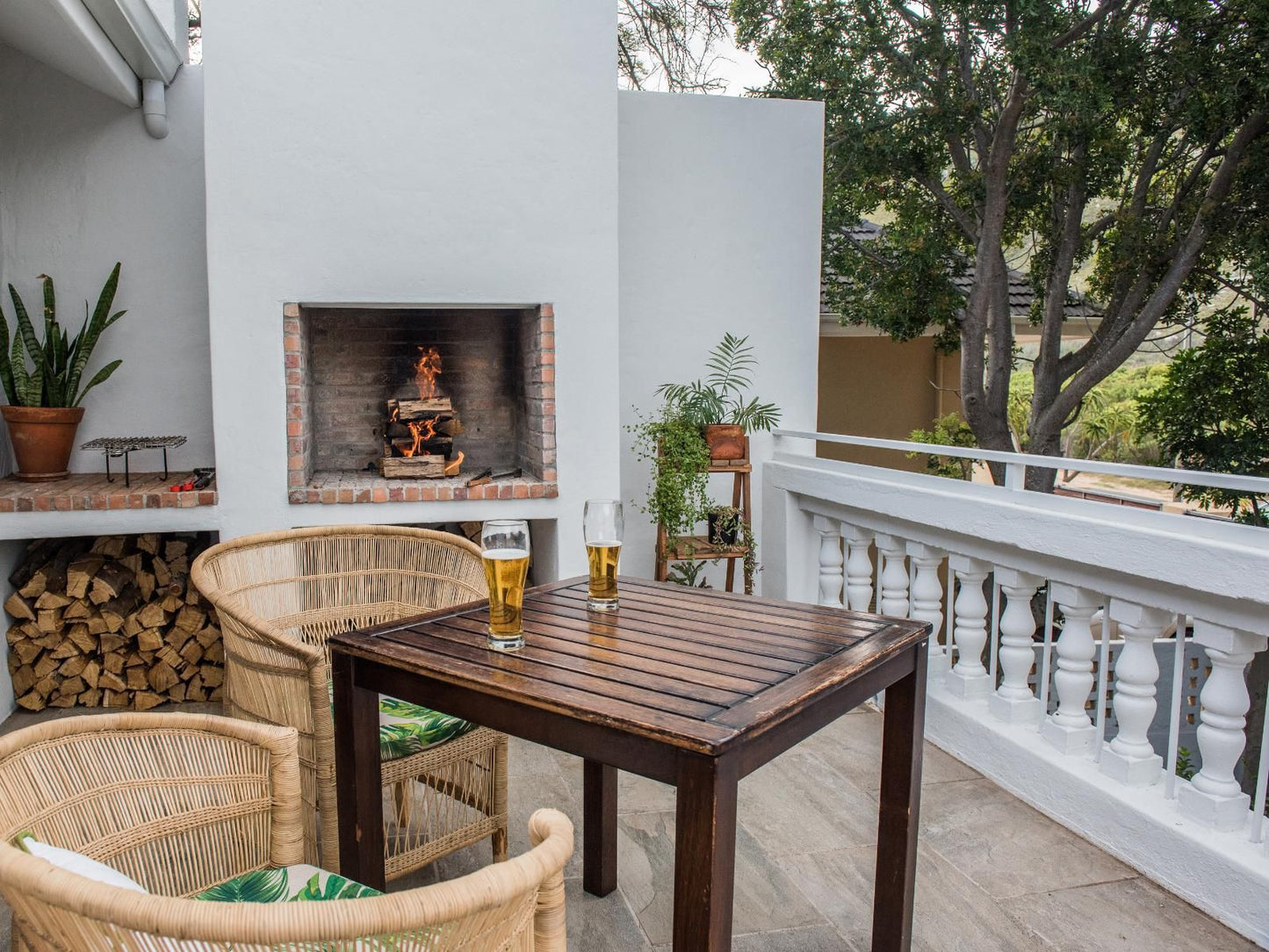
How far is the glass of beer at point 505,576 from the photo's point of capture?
5.37ft

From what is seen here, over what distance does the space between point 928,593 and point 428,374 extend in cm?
236

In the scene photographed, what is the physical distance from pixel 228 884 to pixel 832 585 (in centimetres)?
278

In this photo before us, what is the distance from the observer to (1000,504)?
2727 mm

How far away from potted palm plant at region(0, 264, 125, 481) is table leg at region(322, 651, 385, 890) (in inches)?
102

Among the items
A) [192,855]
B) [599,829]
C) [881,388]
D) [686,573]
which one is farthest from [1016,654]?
[881,388]

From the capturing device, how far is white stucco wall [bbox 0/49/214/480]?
393 centimetres

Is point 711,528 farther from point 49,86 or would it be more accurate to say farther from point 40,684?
point 49,86

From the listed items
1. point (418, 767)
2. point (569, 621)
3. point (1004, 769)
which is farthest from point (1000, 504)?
point (418, 767)

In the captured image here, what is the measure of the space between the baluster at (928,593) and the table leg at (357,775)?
201 centimetres

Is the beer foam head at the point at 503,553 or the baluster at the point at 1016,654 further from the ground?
the beer foam head at the point at 503,553

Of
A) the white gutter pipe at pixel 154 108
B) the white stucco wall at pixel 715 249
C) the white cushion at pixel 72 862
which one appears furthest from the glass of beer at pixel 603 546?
the white gutter pipe at pixel 154 108

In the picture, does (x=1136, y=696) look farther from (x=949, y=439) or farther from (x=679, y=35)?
(x=679, y=35)

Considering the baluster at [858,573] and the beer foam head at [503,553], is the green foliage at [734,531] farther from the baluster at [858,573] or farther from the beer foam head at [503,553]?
the beer foam head at [503,553]

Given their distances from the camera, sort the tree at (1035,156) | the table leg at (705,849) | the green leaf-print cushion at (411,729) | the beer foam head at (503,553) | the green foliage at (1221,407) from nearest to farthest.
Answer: the table leg at (705,849)
the beer foam head at (503,553)
the green leaf-print cushion at (411,729)
the tree at (1035,156)
the green foliage at (1221,407)
